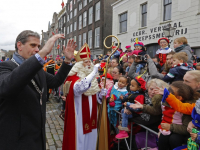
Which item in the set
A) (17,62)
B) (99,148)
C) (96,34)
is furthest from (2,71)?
(96,34)

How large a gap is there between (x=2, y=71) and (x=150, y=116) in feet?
6.27

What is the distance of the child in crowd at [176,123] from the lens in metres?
1.80

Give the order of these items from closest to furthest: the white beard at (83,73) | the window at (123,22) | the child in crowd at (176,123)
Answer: the child in crowd at (176,123)
the white beard at (83,73)
the window at (123,22)

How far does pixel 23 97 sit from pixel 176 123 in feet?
5.33

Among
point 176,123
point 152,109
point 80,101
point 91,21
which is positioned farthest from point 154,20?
point 91,21

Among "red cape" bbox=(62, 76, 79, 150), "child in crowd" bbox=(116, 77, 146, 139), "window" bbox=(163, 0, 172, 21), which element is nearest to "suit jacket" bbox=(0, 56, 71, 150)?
"red cape" bbox=(62, 76, 79, 150)

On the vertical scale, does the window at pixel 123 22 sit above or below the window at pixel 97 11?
below

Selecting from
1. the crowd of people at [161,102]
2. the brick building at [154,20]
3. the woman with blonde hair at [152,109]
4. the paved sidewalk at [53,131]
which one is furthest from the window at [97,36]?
the woman with blonde hair at [152,109]

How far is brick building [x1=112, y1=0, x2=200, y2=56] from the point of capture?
860 cm

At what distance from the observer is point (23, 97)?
1.51 m

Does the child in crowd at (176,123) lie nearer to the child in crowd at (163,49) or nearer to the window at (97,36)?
the child in crowd at (163,49)

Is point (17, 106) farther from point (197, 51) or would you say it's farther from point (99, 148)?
point (197, 51)

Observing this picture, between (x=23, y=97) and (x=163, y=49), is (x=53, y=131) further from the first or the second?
(x=163, y=49)

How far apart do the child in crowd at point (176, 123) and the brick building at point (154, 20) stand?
25.3ft
